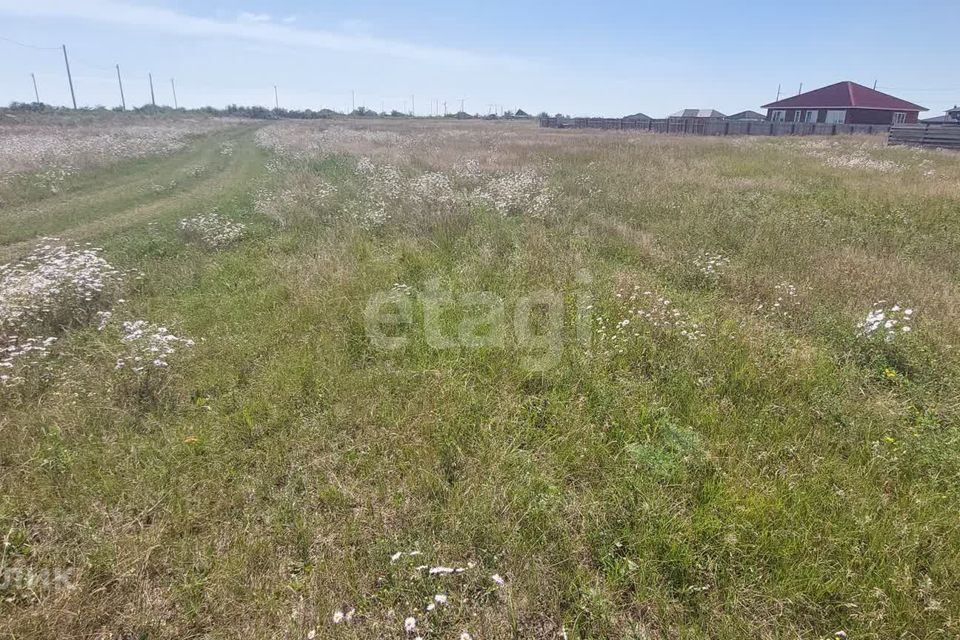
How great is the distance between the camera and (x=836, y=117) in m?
40.4

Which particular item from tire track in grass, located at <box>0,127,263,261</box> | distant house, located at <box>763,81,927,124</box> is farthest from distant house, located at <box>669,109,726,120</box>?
tire track in grass, located at <box>0,127,263,261</box>

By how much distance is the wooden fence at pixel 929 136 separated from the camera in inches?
808

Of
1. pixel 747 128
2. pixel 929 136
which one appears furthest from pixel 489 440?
pixel 747 128

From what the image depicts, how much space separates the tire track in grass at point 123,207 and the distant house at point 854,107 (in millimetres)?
47846

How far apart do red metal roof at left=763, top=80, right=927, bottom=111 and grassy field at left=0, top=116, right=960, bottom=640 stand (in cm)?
4383

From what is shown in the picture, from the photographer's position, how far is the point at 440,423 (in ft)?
12.3

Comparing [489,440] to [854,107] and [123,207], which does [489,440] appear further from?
[854,107]

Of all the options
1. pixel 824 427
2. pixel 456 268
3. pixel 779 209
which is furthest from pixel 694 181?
pixel 824 427

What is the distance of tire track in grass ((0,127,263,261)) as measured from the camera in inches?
348

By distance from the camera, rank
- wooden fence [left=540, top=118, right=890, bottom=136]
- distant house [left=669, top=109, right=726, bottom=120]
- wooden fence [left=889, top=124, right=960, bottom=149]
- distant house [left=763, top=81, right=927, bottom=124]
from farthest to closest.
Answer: distant house [left=669, top=109, right=726, bottom=120] → distant house [left=763, top=81, right=927, bottom=124] → wooden fence [left=540, top=118, right=890, bottom=136] → wooden fence [left=889, top=124, right=960, bottom=149]

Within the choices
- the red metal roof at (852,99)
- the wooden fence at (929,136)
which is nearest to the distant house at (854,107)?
the red metal roof at (852,99)

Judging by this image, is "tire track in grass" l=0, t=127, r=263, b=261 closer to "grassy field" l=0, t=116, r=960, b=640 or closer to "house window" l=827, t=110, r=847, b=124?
"grassy field" l=0, t=116, r=960, b=640

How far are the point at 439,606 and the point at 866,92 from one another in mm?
56246

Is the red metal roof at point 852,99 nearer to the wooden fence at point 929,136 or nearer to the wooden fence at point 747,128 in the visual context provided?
the wooden fence at point 747,128
